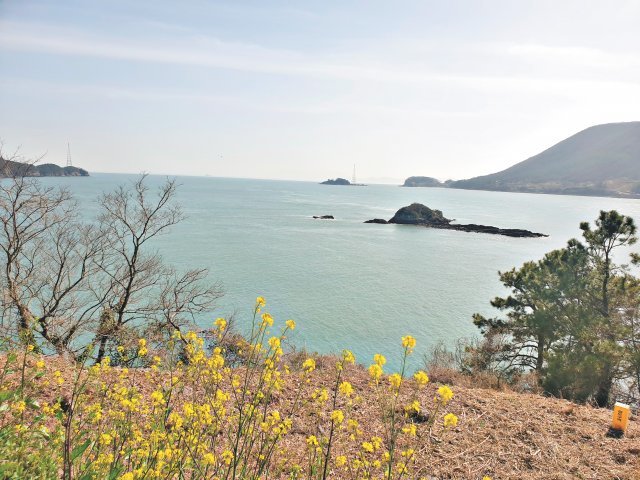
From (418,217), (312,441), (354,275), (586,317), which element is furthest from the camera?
(418,217)

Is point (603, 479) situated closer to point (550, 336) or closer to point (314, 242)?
point (550, 336)

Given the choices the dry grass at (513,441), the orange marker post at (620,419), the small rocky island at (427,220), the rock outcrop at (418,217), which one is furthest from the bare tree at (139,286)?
the rock outcrop at (418,217)

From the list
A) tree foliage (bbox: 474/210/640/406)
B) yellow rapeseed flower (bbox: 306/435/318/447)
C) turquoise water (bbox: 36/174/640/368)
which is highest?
yellow rapeseed flower (bbox: 306/435/318/447)

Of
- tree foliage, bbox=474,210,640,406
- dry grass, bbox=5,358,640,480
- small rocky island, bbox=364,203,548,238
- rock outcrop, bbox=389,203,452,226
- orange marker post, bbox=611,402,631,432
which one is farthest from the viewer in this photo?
rock outcrop, bbox=389,203,452,226

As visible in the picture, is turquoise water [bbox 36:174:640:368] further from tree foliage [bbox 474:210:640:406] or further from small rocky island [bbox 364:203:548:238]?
tree foliage [bbox 474:210:640:406]

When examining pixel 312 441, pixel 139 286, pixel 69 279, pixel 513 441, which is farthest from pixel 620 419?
pixel 69 279

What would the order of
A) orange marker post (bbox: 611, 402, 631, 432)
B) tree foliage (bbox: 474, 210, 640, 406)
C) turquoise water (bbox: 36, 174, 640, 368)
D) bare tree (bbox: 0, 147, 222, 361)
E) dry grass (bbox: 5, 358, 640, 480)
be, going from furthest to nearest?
turquoise water (bbox: 36, 174, 640, 368) < bare tree (bbox: 0, 147, 222, 361) < tree foliage (bbox: 474, 210, 640, 406) < orange marker post (bbox: 611, 402, 631, 432) < dry grass (bbox: 5, 358, 640, 480)

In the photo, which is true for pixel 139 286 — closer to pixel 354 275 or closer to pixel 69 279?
pixel 69 279

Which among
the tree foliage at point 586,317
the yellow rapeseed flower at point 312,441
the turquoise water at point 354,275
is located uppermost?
the yellow rapeseed flower at point 312,441

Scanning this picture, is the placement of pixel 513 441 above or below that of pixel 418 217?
below

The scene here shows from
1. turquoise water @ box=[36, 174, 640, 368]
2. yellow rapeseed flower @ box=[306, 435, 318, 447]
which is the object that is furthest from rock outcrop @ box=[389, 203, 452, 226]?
yellow rapeseed flower @ box=[306, 435, 318, 447]

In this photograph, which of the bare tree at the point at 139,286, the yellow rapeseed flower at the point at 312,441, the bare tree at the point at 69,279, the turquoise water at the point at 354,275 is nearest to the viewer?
the yellow rapeseed flower at the point at 312,441

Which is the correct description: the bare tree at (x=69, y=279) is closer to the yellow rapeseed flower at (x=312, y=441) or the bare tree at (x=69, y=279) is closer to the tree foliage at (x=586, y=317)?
the yellow rapeseed flower at (x=312, y=441)

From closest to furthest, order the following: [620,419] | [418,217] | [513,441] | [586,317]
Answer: [513,441] → [620,419] → [586,317] → [418,217]
